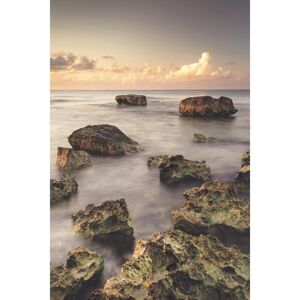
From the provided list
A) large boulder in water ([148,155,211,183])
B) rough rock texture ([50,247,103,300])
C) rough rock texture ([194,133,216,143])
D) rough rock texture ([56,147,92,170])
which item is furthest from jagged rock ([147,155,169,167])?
rough rock texture ([50,247,103,300])

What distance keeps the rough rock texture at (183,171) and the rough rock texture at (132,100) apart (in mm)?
239

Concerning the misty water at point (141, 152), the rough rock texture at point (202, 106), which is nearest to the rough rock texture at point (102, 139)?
the misty water at point (141, 152)

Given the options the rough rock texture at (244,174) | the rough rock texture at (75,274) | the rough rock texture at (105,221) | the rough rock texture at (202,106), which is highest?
the rough rock texture at (202,106)

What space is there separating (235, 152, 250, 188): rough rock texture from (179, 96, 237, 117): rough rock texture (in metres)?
0.19

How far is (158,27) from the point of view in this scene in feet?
5.64

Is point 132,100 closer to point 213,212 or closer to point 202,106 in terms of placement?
point 202,106

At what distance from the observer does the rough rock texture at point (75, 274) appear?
1624mm

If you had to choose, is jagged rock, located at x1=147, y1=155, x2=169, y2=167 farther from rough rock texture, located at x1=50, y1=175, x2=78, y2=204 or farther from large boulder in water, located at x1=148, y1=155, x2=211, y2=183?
rough rock texture, located at x1=50, y1=175, x2=78, y2=204

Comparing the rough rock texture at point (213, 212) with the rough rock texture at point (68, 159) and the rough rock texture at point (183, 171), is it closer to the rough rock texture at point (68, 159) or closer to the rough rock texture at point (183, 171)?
the rough rock texture at point (183, 171)

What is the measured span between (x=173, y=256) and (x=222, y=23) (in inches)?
34.8

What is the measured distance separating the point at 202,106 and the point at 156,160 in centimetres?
27

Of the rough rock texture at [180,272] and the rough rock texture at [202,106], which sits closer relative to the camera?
the rough rock texture at [180,272]

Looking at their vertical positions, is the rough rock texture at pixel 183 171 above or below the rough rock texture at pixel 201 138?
below
